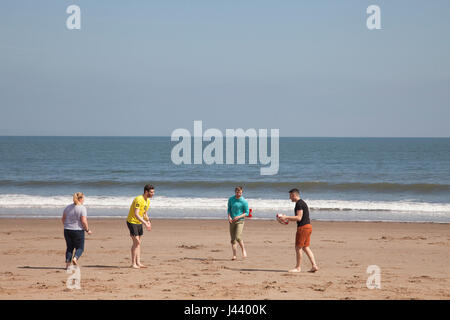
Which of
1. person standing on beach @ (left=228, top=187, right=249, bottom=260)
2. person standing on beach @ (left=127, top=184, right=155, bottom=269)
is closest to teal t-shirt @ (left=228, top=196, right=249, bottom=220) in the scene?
person standing on beach @ (left=228, top=187, right=249, bottom=260)

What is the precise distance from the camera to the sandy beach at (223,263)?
A: 9.09 metres

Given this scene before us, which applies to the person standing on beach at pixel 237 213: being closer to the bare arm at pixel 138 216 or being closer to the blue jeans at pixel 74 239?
the bare arm at pixel 138 216

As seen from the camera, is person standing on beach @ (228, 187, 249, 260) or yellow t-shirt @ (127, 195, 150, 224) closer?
yellow t-shirt @ (127, 195, 150, 224)

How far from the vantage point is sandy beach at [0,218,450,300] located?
29.8 feet

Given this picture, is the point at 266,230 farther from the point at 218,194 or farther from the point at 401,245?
the point at 218,194

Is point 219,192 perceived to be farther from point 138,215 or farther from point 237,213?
point 138,215

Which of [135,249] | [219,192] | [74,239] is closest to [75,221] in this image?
[74,239]

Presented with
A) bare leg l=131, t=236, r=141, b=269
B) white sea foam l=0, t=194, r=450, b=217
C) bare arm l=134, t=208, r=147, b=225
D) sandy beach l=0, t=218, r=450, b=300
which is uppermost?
bare arm l=134, t=208, r=147, b=225

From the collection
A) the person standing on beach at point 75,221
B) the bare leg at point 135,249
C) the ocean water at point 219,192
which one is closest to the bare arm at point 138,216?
the bare leg at point 135,249

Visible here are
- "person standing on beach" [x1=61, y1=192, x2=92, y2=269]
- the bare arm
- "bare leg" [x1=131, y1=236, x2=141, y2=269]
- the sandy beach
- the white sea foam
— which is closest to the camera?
the sandy beach

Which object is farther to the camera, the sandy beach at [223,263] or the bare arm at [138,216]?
the bare arm at [138,216]

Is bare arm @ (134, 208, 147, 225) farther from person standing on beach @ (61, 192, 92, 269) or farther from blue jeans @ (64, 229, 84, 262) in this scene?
blue jeans @ (64, 229, 84, 262)

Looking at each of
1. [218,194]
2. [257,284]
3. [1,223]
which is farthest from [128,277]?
[218,194]

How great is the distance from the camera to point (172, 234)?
54.1 feet
